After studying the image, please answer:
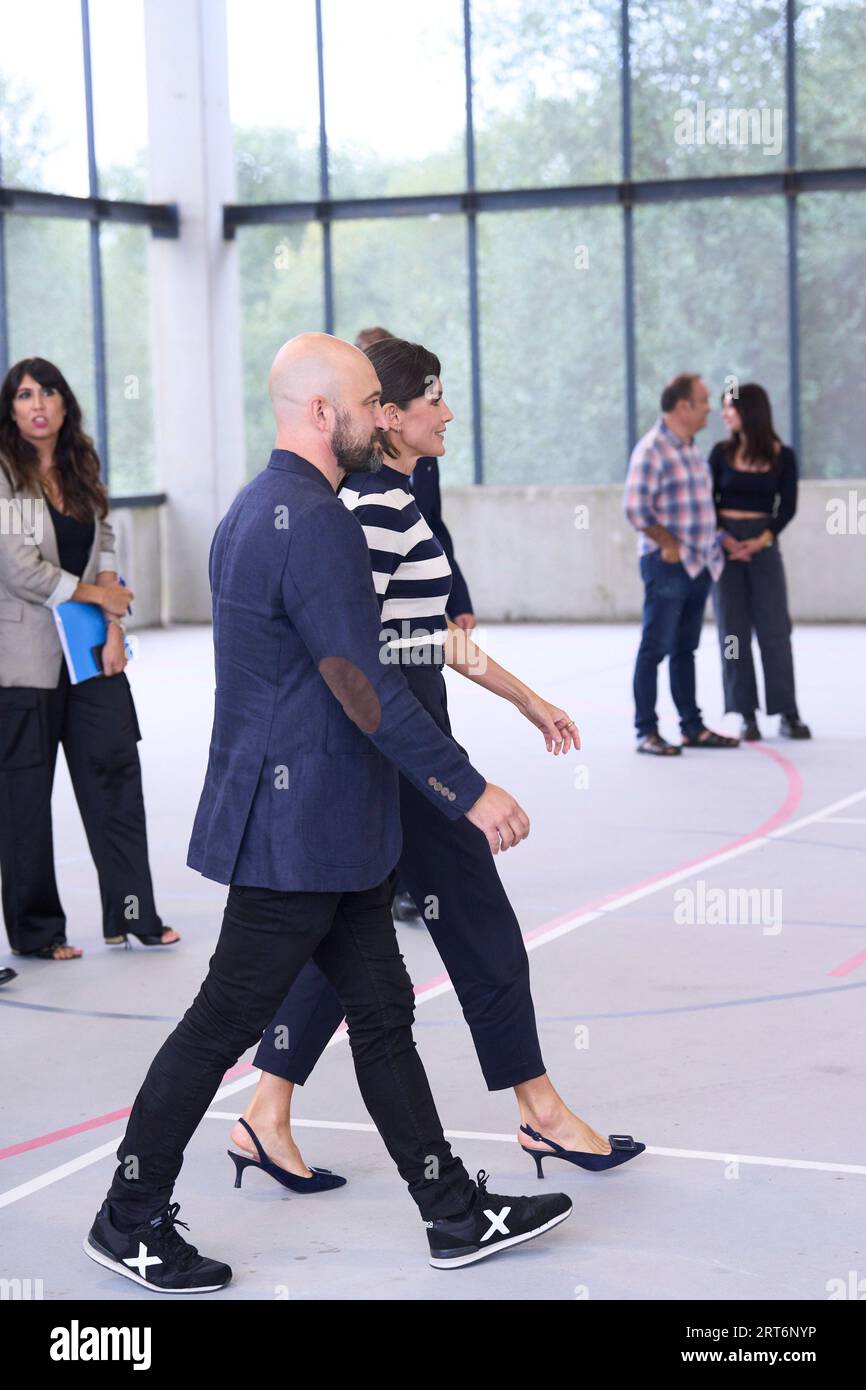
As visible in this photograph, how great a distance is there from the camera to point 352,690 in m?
2.97

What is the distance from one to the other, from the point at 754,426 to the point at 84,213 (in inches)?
300

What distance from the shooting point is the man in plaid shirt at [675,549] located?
28.2 ft

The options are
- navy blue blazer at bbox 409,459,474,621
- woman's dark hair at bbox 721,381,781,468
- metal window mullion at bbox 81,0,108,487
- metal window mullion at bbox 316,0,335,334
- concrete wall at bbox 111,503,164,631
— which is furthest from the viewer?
metal window mullion at bbox 316,0,335,334

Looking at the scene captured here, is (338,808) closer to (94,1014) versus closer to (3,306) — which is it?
(94,1014)

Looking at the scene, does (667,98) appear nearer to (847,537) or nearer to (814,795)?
(847,537)

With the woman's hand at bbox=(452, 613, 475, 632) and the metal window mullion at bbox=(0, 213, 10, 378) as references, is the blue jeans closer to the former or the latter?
the woman's hand at bbox=(452, 613, 475, 632)

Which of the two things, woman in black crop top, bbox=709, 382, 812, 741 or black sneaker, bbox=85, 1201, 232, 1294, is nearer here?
black sneaker, bbox=85, 1201, 232, 1294

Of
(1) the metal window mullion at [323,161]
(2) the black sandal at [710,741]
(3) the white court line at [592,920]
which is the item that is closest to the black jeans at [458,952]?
(3) the white court line at [592,920]

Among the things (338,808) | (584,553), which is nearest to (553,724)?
(338,808)

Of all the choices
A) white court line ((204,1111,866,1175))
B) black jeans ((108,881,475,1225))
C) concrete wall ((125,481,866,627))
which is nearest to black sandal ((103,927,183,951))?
white court line ((204,1111,866,1175))

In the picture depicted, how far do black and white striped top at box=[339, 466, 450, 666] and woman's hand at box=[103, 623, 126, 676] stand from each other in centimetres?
195

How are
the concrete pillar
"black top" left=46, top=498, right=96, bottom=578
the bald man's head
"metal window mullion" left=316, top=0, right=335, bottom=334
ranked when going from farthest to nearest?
"metal window mullion" left=316, top=0, right=335, bottom=334
the concrete pillar
"black top" left=46, top=498, right=96, bottom=578
the bald man's head

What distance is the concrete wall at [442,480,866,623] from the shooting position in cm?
1445
